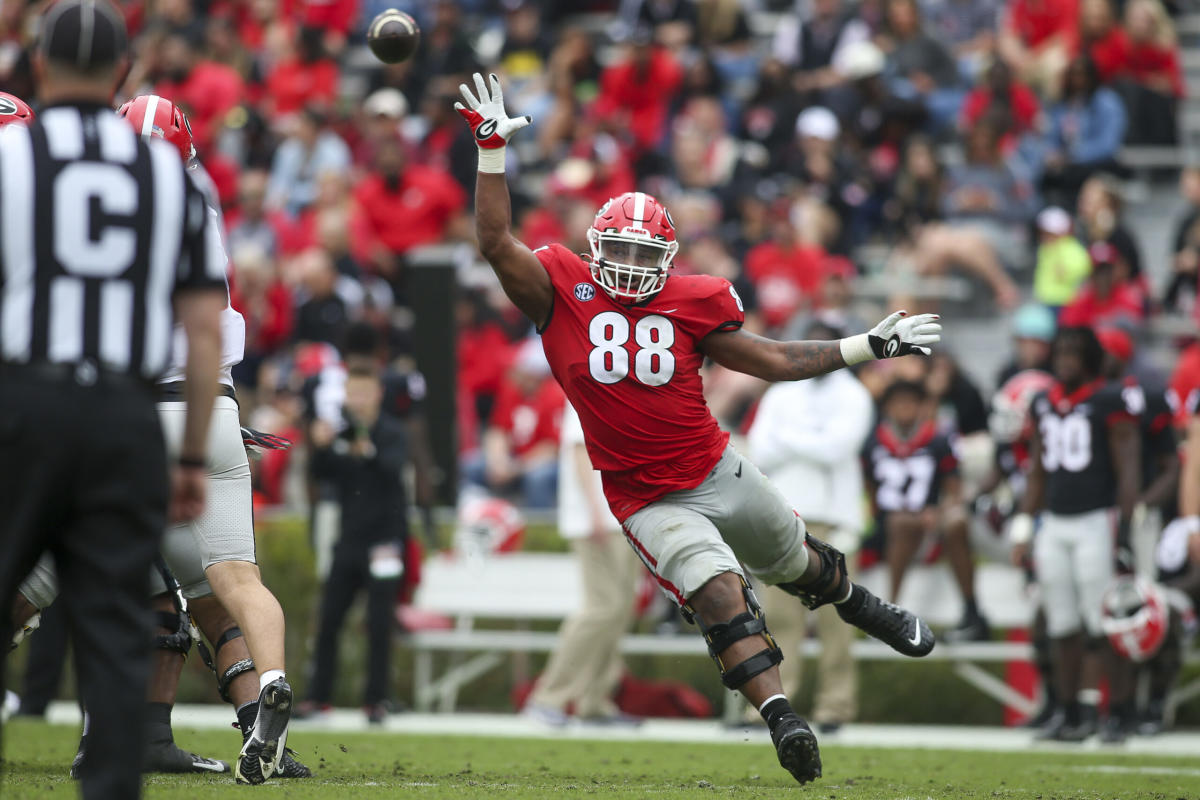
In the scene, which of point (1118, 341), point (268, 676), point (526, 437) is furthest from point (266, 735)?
point (526, 437)

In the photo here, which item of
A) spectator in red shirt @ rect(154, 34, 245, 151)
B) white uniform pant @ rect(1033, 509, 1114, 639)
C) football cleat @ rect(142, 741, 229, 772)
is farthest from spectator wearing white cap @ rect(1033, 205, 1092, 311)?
football cleat @ rect(142, 741, 229, 772)

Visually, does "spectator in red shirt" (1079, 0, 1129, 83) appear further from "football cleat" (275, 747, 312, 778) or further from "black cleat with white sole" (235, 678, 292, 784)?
"black cleat with white sole" (235, 678, 292, 784)

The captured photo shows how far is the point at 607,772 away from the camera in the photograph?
22.3ft

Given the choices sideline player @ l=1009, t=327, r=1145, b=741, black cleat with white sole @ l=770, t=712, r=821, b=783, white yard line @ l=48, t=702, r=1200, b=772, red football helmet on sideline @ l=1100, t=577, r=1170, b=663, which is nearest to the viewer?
black cleat with white sole @ l=770, t=712, r=821, b=783

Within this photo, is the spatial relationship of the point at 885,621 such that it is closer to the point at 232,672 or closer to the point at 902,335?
the point at 902,335

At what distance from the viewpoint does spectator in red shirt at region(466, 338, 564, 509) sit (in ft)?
40.5

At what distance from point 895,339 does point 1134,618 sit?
395 cm

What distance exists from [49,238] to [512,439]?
9.35 m

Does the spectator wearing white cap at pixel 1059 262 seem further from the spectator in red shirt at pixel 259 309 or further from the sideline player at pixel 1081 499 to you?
the spectator in red shirt at pixel 259 309

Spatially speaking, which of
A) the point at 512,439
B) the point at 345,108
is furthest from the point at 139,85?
the point at 512,439

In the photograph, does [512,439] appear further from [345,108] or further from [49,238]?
[49,238]

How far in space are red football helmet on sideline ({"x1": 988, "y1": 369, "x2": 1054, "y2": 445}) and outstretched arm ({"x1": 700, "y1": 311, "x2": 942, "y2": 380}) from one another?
432 centimetres

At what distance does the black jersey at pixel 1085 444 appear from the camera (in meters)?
9.41

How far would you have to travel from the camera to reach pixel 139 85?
16.0 meters
